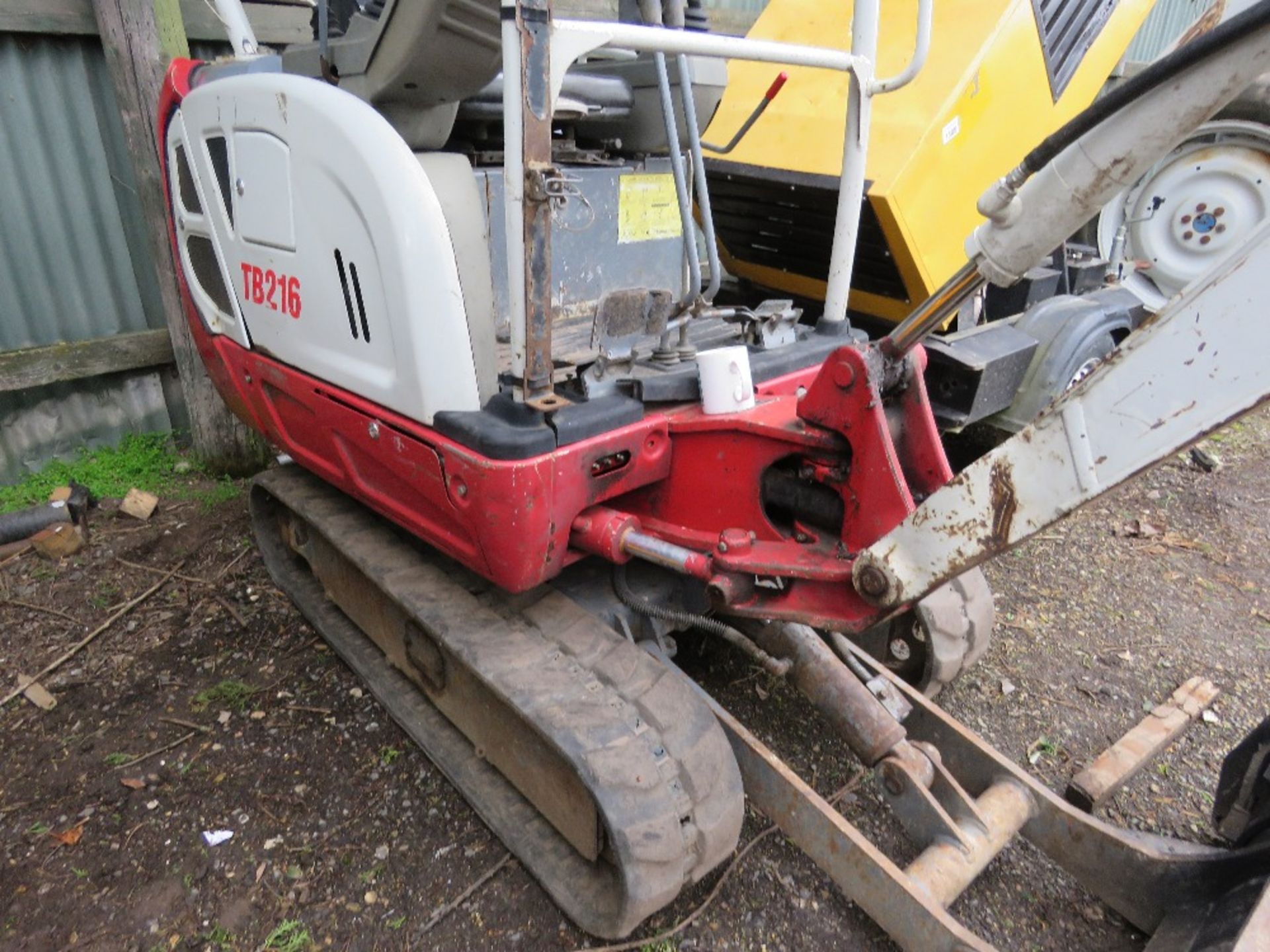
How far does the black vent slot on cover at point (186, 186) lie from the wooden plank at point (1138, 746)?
9.65 ft

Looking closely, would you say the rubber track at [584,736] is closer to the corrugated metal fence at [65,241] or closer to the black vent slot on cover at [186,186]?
the black vent slot on cover at [186,186]

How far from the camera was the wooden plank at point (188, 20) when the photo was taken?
3.36 m

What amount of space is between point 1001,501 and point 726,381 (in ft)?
2.52

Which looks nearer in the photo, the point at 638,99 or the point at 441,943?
the point at 441,943

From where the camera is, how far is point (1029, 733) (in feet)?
8.79

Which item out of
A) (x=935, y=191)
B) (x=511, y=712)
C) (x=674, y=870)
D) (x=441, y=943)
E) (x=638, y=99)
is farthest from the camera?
(x=935, y=191)

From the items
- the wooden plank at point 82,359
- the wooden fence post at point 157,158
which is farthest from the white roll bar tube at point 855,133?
the wooden plank at point 82,359

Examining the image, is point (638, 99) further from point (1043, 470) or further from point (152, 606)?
point (152, 606)

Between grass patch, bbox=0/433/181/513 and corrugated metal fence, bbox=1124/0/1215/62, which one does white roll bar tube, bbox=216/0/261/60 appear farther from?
corrugated metal fence, bbox=1124/0/1215/62

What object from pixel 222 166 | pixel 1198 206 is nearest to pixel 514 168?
pixel 222 166

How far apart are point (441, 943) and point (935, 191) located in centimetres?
277

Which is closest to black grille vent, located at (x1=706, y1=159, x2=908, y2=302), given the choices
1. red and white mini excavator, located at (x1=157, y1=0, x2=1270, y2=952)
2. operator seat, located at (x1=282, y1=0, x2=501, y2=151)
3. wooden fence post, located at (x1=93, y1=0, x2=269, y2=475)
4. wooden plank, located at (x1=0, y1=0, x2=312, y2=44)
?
red and white mini excavator, located at (x1=157, y1=0, x2=1270, y2=952)

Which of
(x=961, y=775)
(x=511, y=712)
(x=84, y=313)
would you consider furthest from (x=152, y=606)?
(x=961, y=775)

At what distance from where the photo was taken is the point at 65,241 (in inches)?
149
